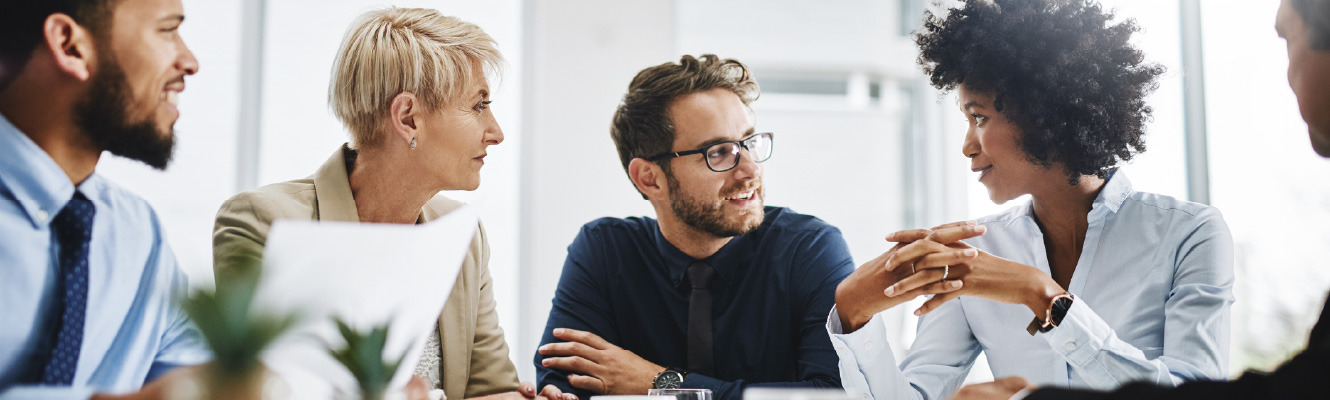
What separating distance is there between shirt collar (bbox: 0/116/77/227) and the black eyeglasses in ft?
4.57

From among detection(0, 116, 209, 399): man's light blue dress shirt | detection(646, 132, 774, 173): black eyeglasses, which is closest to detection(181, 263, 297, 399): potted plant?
detection(0, 116, 209, 399): man's light blue dress shirt

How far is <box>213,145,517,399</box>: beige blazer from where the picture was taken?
1.45 meters

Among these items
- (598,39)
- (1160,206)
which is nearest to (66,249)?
(1160,206)

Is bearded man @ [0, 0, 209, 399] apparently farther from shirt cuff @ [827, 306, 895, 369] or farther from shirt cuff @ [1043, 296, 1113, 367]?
shirt cuff @ [1043, 296, 1113, 367]

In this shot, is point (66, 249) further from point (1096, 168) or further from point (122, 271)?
point (1096, 168)

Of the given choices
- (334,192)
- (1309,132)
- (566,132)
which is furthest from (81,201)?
(566,132)

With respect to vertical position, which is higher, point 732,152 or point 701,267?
point 732,152

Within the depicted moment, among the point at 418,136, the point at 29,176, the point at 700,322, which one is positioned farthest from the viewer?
the point at 700,322

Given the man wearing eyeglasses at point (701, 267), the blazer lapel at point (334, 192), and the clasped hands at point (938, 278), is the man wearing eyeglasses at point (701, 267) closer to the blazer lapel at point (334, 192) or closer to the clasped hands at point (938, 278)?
the clasped hands at point (938, 278)

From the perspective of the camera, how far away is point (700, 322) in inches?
76.2

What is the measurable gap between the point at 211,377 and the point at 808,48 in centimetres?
362

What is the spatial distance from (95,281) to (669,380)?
1.08m

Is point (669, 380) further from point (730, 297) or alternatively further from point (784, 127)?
point (784, 127)

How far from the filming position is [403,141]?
1791 mm
